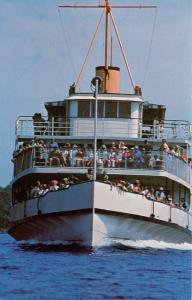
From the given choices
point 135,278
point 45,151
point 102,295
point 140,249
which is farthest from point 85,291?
point 45,151

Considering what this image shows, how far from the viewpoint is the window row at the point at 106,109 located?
38344 millimetres

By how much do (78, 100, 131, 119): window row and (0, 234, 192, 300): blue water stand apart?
7.56 m

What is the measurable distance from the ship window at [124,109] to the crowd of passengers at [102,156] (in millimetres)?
3064

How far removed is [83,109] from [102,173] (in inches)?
234

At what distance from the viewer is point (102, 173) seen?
33.1 meters

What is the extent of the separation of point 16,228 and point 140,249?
747cm

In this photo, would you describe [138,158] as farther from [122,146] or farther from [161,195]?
[161,195]

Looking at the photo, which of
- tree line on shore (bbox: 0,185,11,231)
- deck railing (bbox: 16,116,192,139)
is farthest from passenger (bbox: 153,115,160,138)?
tree line on shore (bbox: 0,185,11,231)

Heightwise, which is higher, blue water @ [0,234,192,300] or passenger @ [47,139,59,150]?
passenger @ [47,139,59,150]

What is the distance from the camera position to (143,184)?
3662cm

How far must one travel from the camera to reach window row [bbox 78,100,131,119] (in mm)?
38344

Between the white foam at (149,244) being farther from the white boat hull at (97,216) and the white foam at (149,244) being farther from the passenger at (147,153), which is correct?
the passenger at (147,153)

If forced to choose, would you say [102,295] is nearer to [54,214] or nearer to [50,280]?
[50,280]

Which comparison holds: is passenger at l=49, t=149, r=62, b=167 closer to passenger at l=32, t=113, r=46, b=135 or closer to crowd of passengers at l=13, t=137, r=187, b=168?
Result: crowd of passengers at l=13, t=137, r=187, b=168
